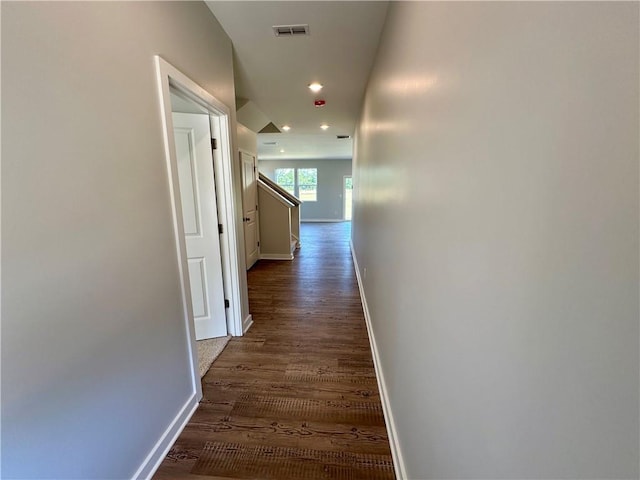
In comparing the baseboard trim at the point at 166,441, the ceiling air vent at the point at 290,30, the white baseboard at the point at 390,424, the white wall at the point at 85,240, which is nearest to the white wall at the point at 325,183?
the ceiling air vent at the point at 290,30

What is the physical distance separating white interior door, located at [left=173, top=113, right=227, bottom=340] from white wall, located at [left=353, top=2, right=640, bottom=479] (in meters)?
1.82

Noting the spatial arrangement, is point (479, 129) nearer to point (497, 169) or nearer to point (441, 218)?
point (497, 169)

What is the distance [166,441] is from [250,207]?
3.78m

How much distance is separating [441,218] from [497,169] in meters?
0.31

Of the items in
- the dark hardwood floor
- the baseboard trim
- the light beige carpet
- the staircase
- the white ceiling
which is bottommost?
the dark hardwood floor

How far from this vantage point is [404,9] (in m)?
1.38

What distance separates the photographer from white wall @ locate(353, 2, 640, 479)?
0.32 m

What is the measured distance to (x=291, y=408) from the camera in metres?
1.80

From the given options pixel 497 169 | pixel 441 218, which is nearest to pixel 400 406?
pixel 441 218

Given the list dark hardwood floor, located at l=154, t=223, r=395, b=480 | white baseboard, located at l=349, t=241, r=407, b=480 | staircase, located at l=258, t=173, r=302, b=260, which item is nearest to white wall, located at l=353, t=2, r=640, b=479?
white baseboard, located at l=349, t=241, r=407, b=480

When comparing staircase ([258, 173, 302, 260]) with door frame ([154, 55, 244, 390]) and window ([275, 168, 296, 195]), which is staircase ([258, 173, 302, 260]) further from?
window ([275, 168, 296, 195])

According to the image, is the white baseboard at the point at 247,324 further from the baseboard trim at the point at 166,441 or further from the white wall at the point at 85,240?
the white wall at the point at 85,240

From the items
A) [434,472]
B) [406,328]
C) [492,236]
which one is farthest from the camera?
[406,328]

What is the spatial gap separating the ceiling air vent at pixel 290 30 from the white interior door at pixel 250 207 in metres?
2.30
